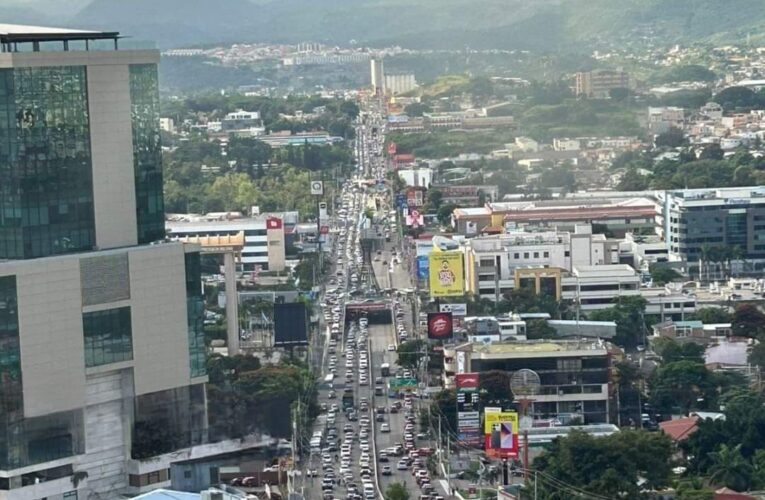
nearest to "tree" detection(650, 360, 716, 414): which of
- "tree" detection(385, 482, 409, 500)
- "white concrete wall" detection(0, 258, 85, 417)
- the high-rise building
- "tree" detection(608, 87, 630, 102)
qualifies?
"tree" detection(385, 482, 409, 500)

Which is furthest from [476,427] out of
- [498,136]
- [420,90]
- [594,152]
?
[420,90]

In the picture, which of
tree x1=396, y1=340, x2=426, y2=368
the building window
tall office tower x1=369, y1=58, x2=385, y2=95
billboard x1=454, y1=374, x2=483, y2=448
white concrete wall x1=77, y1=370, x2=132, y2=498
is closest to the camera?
the building window

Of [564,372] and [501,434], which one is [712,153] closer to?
[564,372]

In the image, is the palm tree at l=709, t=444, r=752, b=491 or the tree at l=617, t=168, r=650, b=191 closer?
the palm tree at l=709, t=444, r=752, b=491

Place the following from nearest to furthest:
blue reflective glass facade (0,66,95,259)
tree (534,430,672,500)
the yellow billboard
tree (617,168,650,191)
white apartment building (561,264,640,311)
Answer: blue reflective glass facade (0,66,95,259) < tree (534,430,672,500) < white apartment building (561,264,640,311) < the yellow billboard < tree (617,168,650,191)

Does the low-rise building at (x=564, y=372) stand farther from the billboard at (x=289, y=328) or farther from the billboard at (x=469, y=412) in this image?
the billboard at (x=289, y=328)

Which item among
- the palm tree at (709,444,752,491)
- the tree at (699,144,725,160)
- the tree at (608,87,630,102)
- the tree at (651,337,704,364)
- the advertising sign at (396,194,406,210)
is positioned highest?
the tree at (608,87,630,102)

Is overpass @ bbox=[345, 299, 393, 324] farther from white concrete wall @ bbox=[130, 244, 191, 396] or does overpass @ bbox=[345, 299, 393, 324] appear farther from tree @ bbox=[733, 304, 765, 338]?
white concrete wall @ bbox=[130, 244, 191, 396]

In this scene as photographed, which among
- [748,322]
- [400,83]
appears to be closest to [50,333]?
[748,322]

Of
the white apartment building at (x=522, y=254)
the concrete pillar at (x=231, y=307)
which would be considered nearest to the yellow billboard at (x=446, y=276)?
the white apartment building at (x=522, y=254)
